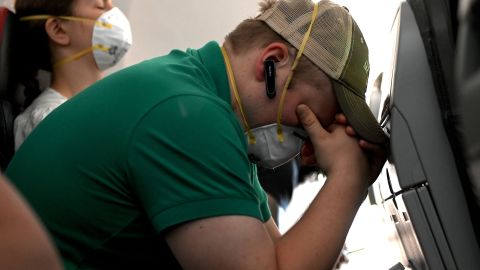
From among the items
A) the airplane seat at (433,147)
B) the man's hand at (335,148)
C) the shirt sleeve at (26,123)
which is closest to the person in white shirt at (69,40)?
the shirt sleeve at (26,123)

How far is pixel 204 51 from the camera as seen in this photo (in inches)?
48.6

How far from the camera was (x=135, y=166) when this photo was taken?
3.29ft

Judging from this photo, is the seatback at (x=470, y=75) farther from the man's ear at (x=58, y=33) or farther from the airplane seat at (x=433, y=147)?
the man's ear at (x=58, y=33)

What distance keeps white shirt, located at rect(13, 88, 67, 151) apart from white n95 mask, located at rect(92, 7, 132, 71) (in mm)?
236

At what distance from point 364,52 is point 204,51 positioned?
0.31 metres

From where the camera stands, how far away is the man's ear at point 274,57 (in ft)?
3.93

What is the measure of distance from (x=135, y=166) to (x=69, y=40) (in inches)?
51.2

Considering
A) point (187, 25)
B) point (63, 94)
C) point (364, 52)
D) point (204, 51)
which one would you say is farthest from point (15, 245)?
point (187, 25)

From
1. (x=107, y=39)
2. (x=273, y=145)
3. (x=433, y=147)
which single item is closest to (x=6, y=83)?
(x=107, y=39)

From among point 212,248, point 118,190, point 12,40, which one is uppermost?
point 12,40

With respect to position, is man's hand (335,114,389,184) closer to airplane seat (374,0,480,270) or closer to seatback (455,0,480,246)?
airplane seat (374,0,480,270)


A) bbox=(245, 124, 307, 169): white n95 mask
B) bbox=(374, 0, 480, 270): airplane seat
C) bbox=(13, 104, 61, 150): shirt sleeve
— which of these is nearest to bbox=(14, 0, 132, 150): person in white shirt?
bbox=(13, 104, 61, 150): shirt sleeve

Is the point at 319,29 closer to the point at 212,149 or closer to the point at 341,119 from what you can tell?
the point at 341,119

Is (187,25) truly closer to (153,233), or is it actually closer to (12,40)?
(12,40)
